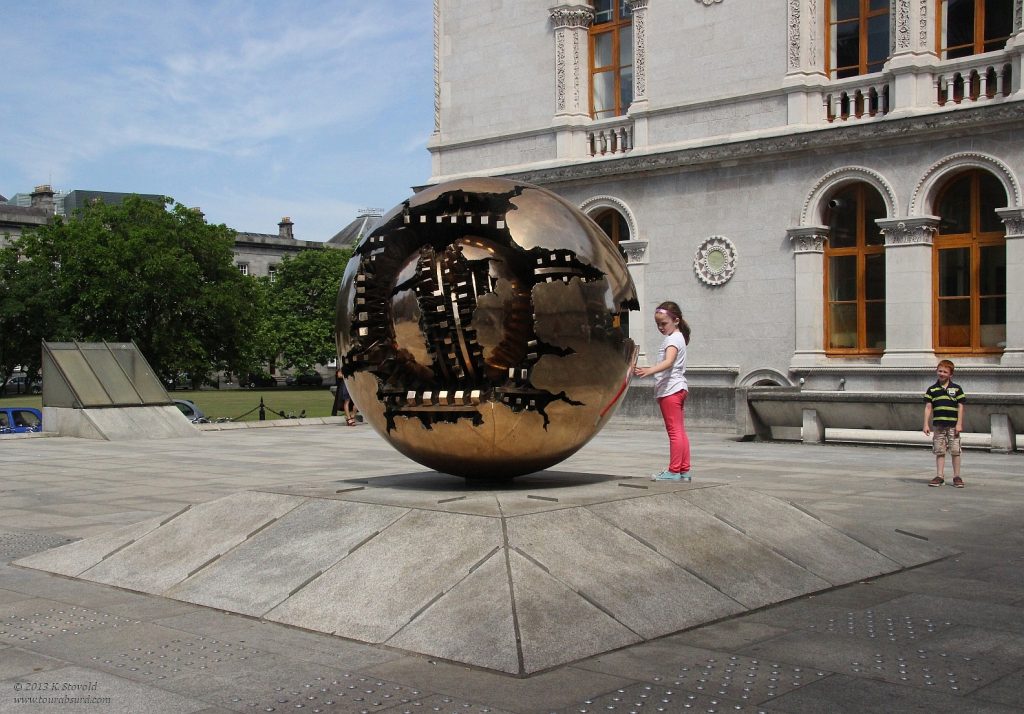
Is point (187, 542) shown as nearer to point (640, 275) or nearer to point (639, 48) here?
point (640, 275)

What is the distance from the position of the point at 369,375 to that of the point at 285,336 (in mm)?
77078

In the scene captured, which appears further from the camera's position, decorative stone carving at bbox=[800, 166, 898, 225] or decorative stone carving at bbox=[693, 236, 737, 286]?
decorative stone carving at bbox=[693, 236, 737, 286]

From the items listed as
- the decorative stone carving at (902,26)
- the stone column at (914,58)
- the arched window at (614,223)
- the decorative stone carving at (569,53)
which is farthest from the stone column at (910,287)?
the decorative stone carving at (569,53)

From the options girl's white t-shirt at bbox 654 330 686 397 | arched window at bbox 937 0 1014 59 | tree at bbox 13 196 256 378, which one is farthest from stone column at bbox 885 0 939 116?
tree at bbox 13 196 256 378

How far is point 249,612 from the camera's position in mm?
7324

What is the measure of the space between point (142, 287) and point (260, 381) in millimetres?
28899

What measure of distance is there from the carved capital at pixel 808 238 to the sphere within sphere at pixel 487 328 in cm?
1794

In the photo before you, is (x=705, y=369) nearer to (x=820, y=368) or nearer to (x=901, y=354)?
(x=820, y=368)

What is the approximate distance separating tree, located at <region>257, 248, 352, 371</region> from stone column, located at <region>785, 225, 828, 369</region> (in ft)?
195

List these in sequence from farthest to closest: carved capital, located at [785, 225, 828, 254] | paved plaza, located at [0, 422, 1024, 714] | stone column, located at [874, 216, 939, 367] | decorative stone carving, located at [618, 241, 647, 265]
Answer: decorative stone carving, located at [618, 241, 647, 265], carved capital, located at [785, 225, 828, 254], stone column, located at [874, 216, 939, 367], paved plaza, located at [0, 422, 1024, 714]

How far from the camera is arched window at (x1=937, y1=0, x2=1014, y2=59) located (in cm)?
2450

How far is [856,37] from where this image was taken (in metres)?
26.3

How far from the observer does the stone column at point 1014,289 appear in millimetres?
23141

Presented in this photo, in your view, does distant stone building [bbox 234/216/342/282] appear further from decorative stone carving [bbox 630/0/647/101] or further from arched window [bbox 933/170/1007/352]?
arched window [bbox 933/170/1007/352]
